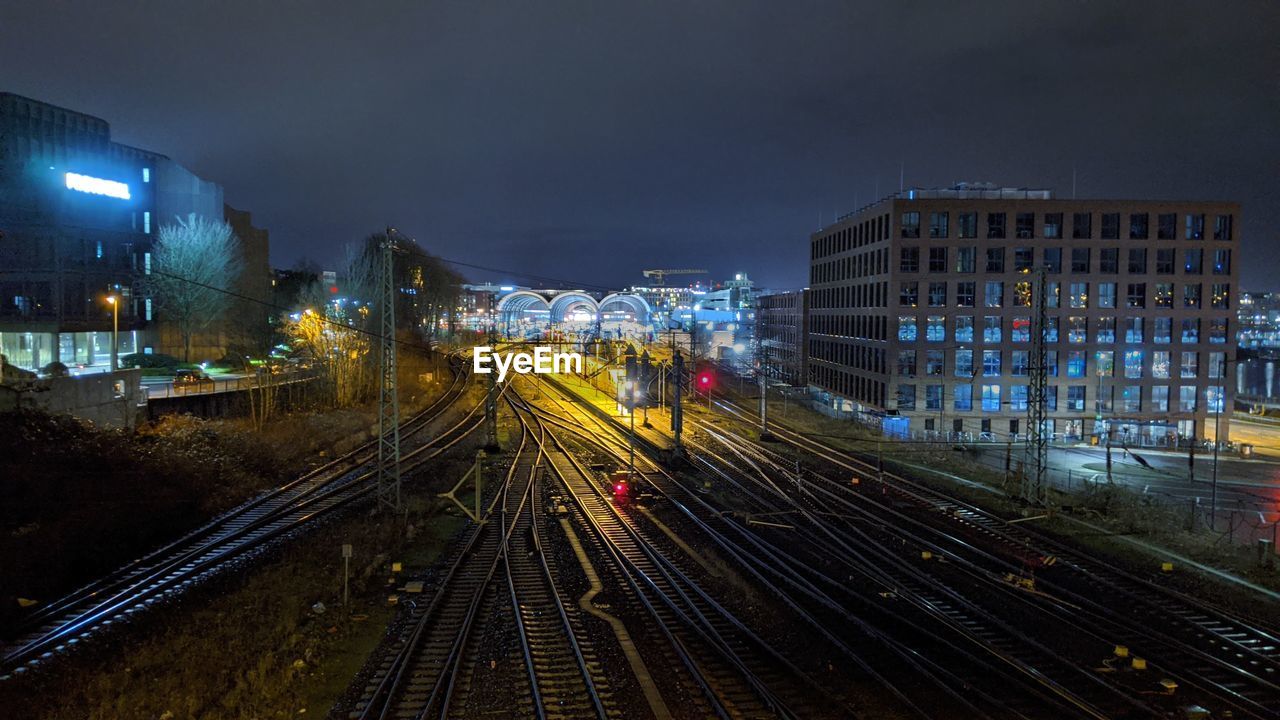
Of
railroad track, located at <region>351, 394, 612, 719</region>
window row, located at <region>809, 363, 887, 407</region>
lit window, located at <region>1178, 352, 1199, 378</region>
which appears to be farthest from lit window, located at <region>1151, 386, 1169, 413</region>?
railroad track, located at <region>351, 394, 612, 719</region>

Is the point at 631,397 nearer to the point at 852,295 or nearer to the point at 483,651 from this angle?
the point at 852,295

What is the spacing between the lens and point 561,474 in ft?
75.6

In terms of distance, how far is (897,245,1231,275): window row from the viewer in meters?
35.1

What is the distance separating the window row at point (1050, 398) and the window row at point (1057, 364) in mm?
646

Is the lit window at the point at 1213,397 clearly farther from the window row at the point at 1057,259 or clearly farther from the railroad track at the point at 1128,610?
the railroad track at the point at 1128,610

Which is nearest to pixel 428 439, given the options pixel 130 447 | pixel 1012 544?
pixel 130 447

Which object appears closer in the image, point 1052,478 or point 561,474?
point 561,474

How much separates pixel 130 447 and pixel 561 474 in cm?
1191

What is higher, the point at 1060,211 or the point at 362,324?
the point at 1060,211

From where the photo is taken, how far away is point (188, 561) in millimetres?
13953

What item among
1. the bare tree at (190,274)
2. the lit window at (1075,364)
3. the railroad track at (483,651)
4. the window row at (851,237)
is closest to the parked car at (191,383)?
the bare tree at (190,274)

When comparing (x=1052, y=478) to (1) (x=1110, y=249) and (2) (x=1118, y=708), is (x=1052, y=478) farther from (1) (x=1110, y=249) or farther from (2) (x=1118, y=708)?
(2) (x=1118, y=708)

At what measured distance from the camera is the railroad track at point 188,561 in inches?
410

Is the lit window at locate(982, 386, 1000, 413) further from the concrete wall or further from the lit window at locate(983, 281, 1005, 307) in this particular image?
the concrete wall
